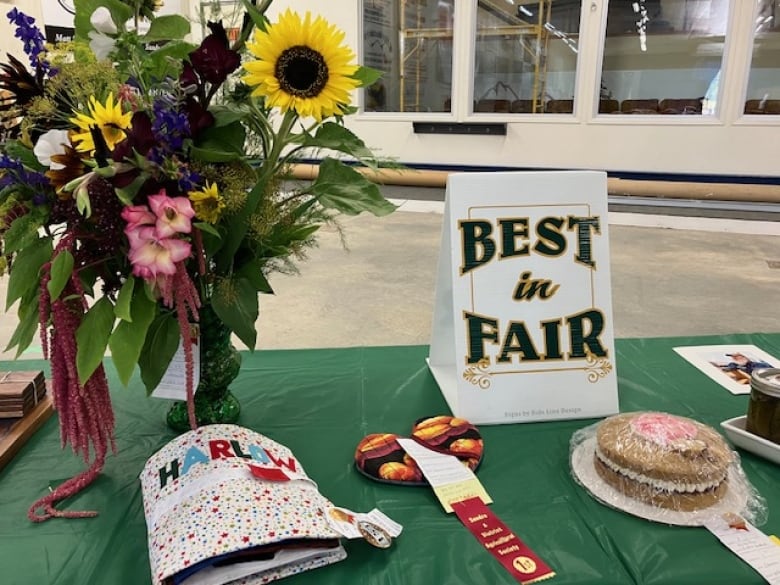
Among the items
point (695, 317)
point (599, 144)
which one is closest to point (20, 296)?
point (695, 317)

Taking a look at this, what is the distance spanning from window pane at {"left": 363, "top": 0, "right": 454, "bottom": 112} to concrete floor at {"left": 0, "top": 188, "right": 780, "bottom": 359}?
173 cm

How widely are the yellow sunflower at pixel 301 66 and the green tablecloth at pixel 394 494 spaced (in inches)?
22.5

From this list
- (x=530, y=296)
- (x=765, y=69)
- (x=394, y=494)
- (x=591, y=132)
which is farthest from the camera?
(x=591, y=132)

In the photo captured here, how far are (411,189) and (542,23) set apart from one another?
7.01 ft

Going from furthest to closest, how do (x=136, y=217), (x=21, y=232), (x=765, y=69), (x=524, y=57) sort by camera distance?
(x=524, y=57), (x=765, y=69), (x=21, y=232), (x=136, y=217)

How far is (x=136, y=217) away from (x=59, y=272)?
5.5 inches

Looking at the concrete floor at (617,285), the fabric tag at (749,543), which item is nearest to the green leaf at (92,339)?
the fabric tag at (749,543)

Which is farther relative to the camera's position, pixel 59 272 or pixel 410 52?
pixel 410 52

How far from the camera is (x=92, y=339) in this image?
0.81 m

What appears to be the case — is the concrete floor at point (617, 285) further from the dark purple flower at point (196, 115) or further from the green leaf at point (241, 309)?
the dark purple flower at point (196, 115)

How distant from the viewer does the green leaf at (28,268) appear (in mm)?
837

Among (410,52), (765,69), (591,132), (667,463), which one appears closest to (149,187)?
(667,463)

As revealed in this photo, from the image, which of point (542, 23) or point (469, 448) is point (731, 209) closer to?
point (542, 23)

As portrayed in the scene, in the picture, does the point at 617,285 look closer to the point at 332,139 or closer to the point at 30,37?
the point at 332,139
